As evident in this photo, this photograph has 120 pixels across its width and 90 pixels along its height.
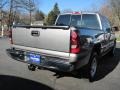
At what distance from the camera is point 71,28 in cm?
564

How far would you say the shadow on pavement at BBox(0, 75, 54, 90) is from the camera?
5909 mm

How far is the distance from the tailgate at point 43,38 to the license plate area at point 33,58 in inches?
9.2

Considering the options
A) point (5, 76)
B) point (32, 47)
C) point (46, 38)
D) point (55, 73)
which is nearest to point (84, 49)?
point (46, 38)

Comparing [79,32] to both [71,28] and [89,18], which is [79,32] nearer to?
[71,28]

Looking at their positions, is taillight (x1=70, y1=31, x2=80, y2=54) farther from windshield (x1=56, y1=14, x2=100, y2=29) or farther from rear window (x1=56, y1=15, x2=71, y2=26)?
rear window (x1=56, y1=15, x2=71, y2=26)

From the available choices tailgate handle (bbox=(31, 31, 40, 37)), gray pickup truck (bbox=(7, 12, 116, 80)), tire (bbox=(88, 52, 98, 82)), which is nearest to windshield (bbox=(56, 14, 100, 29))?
gray pickup truck (bbox=(7, 12, 116, 80))

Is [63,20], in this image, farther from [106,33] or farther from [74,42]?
[74,42]

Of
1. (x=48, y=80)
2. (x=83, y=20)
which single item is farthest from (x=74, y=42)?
(x=83, y=20)

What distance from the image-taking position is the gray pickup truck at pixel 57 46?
5703 millimetres

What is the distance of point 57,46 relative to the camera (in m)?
5.86

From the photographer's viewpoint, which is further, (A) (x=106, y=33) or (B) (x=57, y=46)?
(A) (x=106, y=33)

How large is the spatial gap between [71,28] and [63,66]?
3.05 ft

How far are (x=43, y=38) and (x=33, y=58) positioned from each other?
657 millimetres

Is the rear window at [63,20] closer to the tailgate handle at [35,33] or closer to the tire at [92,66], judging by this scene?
the tire at [92,66]
